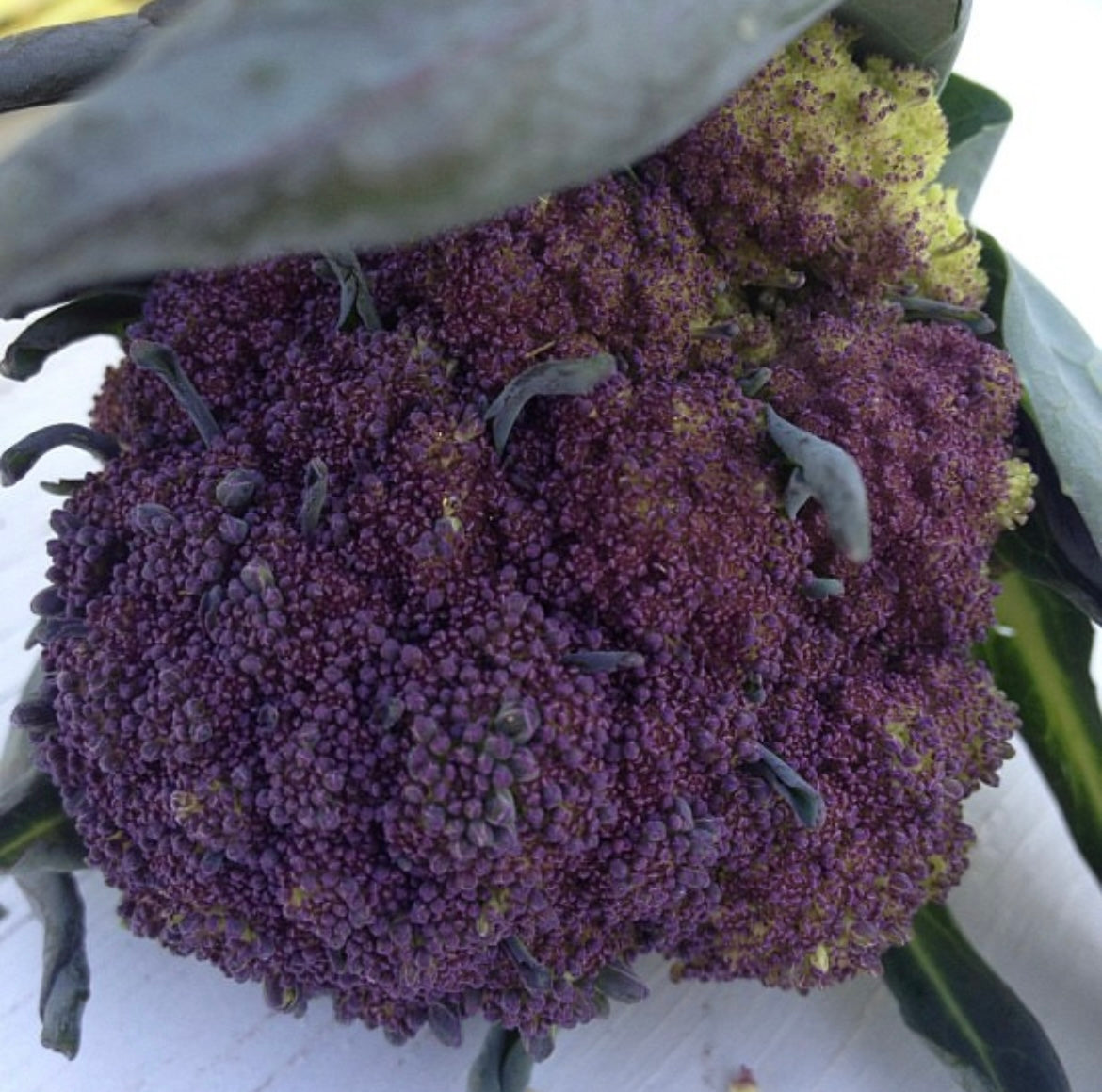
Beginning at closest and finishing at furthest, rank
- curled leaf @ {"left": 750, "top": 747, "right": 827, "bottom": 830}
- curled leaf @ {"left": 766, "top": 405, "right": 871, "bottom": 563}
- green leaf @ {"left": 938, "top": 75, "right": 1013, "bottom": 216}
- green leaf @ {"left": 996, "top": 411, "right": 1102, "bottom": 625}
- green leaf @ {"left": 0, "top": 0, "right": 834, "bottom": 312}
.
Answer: green leaf @ {"left": 0, "top": 0, "right": 834, "bottom": 312}, curled leaf @ {"left": 766, "top": 405, "right": 871, "bottom": 563}, curled leaf @ {"left": 750, "top": 747, "right": 827, "bottom": 830}, green leaf @ {"left": 996, "top": 411, "right": 1102, "bottom": 625}, green leaf @ {"left": 938, "top": 75, "right": 1013, "bottom": 216}

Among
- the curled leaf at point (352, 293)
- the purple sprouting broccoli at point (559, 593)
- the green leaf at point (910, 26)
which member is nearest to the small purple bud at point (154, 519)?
the purple sprouting broccoli at point (559, 593)

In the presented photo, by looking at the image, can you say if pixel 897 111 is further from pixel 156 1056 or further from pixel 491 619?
pixel 156 1056

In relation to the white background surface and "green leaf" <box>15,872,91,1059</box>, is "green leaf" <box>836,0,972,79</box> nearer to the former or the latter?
the white background surface

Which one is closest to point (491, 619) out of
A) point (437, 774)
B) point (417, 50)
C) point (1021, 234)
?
point (437, 774)

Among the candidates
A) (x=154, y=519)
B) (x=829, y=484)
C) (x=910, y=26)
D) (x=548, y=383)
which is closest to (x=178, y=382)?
(x=154, y=519)

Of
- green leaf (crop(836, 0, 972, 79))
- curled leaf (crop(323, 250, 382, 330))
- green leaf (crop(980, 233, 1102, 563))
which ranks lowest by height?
green leaf (crop(980, 233, 1102, 563))

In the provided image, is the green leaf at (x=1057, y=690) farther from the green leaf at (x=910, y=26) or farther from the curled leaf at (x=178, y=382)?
the curled leaf at (x=178, y=382)

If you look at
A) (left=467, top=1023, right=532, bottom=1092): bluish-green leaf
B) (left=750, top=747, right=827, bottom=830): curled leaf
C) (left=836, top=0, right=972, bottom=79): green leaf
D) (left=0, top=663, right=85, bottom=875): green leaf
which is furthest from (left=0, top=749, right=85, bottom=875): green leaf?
(left=836, top=0, right=972, bottom=79): green leaf
